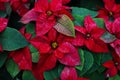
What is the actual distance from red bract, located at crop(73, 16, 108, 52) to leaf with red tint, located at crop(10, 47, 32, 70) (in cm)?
19

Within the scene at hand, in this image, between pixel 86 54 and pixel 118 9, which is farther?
pixel 118 9

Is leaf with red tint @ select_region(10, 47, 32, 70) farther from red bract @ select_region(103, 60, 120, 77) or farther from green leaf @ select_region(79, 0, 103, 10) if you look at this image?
green leaf @ select_region(79, 0, 103, 10)

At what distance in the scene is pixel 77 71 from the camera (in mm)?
1229

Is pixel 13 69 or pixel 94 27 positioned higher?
pixel 94 27

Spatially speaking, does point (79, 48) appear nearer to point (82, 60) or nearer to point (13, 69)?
point (82, 60)

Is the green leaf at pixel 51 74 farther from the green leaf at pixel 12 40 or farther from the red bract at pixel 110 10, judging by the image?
the red bract at pixel 110 10

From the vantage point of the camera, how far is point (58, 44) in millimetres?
1206

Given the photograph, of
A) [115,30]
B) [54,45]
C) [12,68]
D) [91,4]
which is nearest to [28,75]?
[12,68]

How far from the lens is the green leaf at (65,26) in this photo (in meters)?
1.20

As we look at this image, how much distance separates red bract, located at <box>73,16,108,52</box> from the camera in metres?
1.22

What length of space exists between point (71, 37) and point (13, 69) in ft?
0.88

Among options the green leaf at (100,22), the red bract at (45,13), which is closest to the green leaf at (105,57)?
the green leaf at (100,22)

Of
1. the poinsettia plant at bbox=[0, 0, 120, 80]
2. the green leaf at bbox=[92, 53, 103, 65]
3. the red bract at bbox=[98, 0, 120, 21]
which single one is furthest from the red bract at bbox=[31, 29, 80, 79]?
the red bract at bbox=[98, 0, 120, 21]

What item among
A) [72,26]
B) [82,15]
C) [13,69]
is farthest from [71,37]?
[13,69]
